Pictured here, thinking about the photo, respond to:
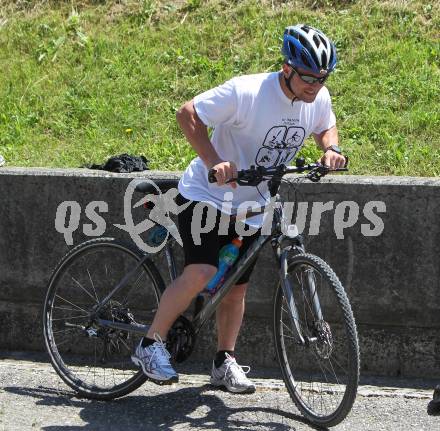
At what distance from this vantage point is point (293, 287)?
18.2 feet

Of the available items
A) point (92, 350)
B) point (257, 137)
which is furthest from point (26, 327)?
point (257, 137)

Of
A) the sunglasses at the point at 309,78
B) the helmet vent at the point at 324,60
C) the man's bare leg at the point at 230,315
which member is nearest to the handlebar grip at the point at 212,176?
the sunglasses at the point at 309,78

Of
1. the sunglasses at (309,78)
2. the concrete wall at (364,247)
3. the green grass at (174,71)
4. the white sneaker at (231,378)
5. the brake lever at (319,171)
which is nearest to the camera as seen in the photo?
the sunglasses at (309,78)

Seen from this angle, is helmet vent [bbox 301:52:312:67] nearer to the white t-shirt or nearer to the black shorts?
the white t-shirt

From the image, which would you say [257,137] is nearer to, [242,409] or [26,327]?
[242,409]

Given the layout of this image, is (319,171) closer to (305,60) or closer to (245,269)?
(305,60)

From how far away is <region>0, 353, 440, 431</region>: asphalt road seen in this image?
563cm

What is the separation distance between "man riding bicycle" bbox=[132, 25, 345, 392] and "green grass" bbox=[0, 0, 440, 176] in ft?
5.67

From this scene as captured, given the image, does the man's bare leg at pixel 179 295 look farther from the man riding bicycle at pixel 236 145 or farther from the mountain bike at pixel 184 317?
the mountain bike at pixel 184 317

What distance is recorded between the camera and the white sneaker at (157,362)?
564 cm

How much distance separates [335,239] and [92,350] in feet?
5.51

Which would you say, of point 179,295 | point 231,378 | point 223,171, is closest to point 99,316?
point 179,295

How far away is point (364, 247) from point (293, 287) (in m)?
0.97

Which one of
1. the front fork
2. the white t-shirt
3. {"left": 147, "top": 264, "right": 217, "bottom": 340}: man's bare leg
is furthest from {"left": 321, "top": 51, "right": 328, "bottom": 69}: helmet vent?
{"left": 147, "top": 264, "right": 217, "bottom": 340}: man's bare leg
